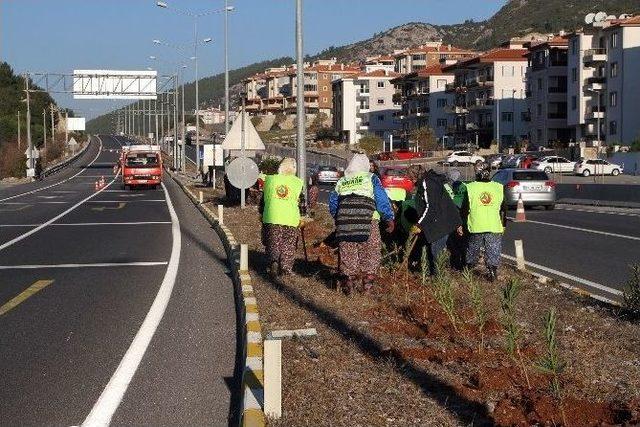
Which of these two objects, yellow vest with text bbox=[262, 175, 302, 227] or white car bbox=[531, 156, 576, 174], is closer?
yellow vest with text bbox=[262, 175, 302, 227]

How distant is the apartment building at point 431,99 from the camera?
12450 centimetres

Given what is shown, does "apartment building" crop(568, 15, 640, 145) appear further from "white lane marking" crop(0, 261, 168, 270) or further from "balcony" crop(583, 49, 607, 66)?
"white lane marking" crop(0, 261, 168, 270)

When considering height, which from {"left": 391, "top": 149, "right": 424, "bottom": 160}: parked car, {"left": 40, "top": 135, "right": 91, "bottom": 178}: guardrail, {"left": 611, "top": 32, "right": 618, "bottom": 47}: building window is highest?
{"left": 611, "top": 32, "right": 618, "bottom": 47}: building window

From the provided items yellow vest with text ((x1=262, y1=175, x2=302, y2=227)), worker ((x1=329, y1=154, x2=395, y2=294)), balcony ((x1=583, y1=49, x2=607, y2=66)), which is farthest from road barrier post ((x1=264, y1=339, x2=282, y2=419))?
balcony ((x1=583, y1=49, x2=607, y2=66))

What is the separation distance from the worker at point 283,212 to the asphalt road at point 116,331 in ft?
2.95

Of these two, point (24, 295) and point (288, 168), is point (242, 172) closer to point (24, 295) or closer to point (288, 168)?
point (288, 168)

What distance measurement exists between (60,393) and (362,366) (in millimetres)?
2349

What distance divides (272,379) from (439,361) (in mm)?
1971

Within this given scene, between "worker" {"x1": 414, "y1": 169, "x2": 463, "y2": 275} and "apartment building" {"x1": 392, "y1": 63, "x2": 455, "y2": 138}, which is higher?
"apartment building" {"x1": 392, "y1": 63, "x2": 455, "y2": 138}

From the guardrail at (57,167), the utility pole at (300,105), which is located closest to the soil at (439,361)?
the utility pole at (300,105)

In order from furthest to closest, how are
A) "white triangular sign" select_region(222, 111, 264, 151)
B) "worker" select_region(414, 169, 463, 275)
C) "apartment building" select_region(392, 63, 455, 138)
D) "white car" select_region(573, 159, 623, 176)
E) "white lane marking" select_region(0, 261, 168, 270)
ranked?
1. "apartment building" select_region(392, 63, 455, 138)
2. "white car" select_region(573, 159, 623, 176)
3. "white triangular sign" select_region(222, 111, 264, 151)
4. "white lane marking" select_region(0, 261, 168, 270)
5. "worker" select_region(414, 169, 463, 275)

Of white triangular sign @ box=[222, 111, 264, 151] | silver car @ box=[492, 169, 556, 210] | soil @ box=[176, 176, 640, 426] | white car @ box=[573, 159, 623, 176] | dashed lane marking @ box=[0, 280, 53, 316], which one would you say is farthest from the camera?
white car @ box=[573, 159, 623, 176]

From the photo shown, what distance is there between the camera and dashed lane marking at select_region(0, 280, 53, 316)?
12.0 meters

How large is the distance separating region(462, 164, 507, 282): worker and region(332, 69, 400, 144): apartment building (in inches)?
5128
